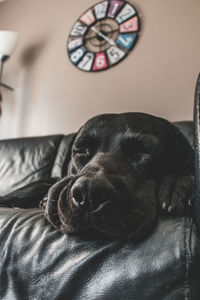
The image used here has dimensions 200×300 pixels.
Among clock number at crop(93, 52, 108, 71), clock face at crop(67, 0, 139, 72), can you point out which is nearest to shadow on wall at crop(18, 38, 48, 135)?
clock face at crop(67, 0, 139, 72)

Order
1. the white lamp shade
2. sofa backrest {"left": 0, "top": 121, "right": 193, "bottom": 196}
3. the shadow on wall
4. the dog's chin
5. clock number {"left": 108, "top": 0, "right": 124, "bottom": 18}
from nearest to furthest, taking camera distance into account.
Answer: the dog's chin, sofa backrest {"left": 0, "top": 121, "right": 193, "bottom": 196}, clock number {"left": 108, "top": 0, "right": 124, "bottom": 18}, the white lamp shade, the shadow on wall

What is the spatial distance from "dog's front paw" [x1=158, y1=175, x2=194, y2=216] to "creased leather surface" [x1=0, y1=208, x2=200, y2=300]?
0.09 metres

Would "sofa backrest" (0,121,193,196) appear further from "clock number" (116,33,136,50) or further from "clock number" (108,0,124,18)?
"clock number" (108,0,124,18)

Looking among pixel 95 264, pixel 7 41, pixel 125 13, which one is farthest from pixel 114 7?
pixel 95 264

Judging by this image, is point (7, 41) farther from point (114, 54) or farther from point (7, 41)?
point (114, 54)

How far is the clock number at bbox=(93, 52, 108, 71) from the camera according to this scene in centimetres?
269

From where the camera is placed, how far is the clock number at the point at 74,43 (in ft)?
9.40

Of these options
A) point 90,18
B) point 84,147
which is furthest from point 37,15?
point 84,147

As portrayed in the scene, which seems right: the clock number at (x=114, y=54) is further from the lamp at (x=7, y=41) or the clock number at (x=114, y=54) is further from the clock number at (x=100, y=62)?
the lamp at (x=7, y=41)

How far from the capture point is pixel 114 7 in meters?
2.67

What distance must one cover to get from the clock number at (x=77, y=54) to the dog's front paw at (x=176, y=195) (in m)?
2.32

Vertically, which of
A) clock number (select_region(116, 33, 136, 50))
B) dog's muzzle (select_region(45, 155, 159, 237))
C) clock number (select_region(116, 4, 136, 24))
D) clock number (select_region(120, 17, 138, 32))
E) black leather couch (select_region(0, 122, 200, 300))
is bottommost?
black leather couch (select_region(0, 122, 200, 300))

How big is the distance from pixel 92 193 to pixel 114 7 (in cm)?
259

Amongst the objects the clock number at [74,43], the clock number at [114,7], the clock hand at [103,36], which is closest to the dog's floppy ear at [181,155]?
the clock hand at [103,36]
